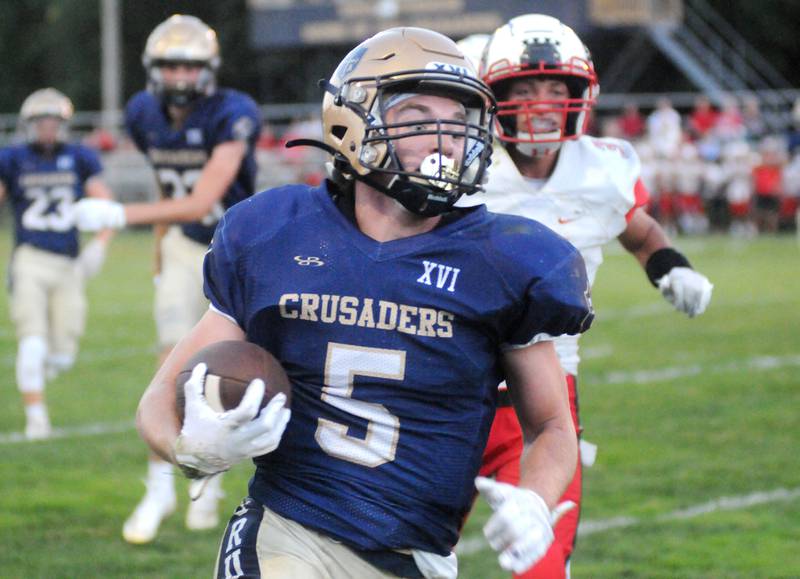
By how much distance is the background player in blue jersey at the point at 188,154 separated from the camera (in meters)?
5.80

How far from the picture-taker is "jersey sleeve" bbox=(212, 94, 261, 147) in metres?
5.92

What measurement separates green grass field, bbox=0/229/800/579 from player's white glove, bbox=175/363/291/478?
2.41 metres

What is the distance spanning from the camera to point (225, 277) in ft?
9.66

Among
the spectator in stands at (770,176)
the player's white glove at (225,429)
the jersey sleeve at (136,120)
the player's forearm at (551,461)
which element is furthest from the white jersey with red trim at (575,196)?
the spectator in stands at (770,176)

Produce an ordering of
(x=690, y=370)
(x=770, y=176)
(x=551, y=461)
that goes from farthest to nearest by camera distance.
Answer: (x=770, y=176), (x=690, y=370), (x=551, y=461)

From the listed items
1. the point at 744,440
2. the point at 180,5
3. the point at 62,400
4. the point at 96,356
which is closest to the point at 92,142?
the point at 180,5

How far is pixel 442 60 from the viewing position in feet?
9.78

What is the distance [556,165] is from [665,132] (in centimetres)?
1748

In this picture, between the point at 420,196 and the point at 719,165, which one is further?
the point at 719,165

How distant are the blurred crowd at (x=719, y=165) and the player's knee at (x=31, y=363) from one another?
14.4 meters

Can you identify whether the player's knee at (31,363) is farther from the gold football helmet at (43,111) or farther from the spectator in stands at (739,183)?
the spectator in stands at (739,183)

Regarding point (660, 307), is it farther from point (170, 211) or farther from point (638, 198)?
point (638, 198)

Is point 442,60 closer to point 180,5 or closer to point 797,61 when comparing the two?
point 797,61

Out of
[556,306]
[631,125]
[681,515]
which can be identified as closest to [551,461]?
[556,306]
